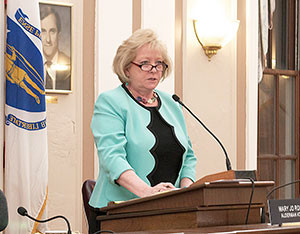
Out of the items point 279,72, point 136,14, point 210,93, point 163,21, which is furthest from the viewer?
point 279,72

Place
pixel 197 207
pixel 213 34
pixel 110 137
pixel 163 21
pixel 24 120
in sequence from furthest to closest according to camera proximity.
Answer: pixel 213 34, pixel 163 21, pixel 24 120, pixel 110 137, pixel 197 207

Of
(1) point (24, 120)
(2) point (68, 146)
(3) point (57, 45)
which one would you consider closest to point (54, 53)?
(3) point (57, 45)

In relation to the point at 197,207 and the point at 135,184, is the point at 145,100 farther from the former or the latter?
the point at 197,207

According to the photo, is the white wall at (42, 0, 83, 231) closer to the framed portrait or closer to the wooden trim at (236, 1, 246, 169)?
the framed portrait

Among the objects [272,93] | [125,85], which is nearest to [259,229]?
[125,85]

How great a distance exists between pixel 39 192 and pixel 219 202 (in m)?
1.71

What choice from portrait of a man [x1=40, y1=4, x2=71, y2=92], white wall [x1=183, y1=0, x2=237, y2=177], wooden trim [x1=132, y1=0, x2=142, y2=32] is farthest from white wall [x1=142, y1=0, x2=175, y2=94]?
portrait of a man [x1=40, y1=4, x2=71, y2=92]

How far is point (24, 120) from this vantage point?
10.6ft

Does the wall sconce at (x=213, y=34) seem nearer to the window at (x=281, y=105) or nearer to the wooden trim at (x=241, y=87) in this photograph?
the wooden trim at (x=241, y=87)

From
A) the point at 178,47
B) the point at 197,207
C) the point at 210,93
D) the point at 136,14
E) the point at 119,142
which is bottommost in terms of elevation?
the point at 197,207

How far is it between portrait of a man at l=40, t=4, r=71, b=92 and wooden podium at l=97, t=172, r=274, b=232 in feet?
7.26

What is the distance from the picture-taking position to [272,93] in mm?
5621

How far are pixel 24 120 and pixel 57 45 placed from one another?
1.03m

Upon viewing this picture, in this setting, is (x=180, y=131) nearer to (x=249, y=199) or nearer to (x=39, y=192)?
(x=249, y=199)
